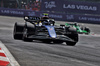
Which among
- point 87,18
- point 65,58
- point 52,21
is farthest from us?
point 87,18

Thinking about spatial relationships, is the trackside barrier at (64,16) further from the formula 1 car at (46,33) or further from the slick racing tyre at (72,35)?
the slick racing tyre at (72,35)

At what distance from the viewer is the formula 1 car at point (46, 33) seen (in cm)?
1264

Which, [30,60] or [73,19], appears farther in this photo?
[73,19]

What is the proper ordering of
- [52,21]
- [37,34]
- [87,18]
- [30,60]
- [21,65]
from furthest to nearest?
[87,18] < [52,21] < [37,34] < [30,60] < [21,65]

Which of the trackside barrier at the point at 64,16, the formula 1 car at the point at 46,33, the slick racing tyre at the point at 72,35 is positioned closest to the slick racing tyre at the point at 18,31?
the formula 1 car at the point at 46,33

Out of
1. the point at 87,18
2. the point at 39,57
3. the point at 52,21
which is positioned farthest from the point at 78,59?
the point at 87,18

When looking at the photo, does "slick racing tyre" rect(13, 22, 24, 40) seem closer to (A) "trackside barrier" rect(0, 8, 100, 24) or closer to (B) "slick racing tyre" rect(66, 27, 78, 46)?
(B) "slick racing tyre" rect(66, 27, 78, 46)

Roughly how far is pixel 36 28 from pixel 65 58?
495 centimetres

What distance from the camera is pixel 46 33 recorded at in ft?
42.8

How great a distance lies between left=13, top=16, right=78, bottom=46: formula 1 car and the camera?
41.5 feet

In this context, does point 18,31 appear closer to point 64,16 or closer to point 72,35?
point 72,35

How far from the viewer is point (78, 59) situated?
8.52 m

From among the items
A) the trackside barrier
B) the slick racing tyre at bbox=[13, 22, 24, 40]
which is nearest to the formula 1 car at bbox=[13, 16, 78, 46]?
the slick racing tyre at bbox=[13, 22, 24, 40]

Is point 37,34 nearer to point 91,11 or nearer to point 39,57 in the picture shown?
point 39,57
